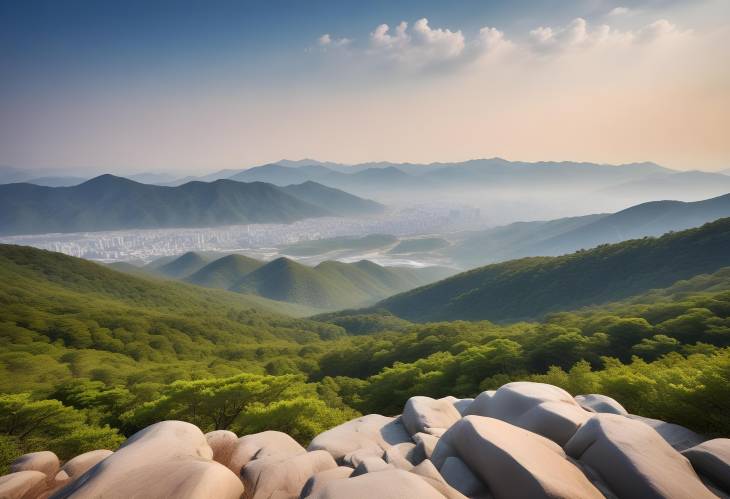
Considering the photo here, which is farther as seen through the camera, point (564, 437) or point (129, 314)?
point (129, 314)

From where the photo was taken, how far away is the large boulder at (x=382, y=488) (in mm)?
11750

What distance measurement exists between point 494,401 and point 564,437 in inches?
200

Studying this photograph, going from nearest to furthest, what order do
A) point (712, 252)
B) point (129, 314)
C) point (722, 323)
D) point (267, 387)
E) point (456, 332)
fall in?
point (267, 387) < point (722, 323) < point (456, 332) < point (129, 314) < point (712, 252)

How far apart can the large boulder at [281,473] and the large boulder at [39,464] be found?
1190 centimetres

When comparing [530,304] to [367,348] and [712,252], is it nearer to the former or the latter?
[712,252]

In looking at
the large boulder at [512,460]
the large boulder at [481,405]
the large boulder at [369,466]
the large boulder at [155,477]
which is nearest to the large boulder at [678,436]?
the large boulder at [512,460]

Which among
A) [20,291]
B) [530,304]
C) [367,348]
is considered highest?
[20,291]

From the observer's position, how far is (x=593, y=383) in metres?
30.5

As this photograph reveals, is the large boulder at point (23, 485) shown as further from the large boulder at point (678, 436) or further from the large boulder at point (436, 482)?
the large boulder at point (678, 436)

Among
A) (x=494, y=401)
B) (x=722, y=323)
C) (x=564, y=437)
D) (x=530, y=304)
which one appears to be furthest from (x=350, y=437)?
Answer: (x=530, y=304)

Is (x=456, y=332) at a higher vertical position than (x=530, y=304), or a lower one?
higher

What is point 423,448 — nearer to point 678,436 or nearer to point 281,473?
point 281,473

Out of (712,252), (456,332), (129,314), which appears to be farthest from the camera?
(712,252)

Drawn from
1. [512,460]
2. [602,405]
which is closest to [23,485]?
[512,460]
